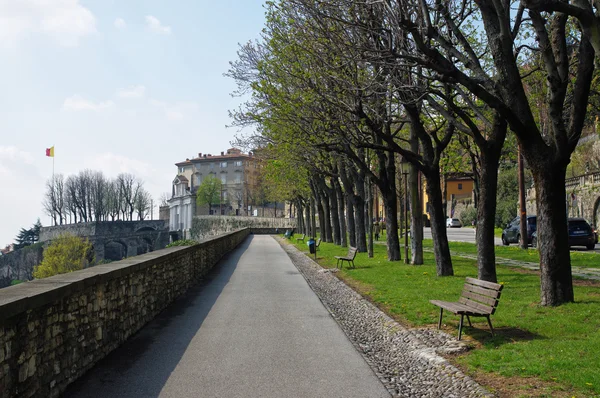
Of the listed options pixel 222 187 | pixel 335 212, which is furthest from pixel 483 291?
pixel 222 187

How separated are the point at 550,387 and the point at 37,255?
104 metres

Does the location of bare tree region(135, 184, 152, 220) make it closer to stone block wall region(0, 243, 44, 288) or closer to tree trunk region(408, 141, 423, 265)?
stone block wall region(0, 243, 44, 288)

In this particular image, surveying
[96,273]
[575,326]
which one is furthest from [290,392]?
[575,326]

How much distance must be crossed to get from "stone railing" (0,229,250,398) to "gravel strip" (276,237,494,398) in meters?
3.52

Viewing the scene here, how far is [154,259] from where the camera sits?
11625mm

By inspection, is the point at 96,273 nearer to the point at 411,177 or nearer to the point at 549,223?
the point at 549,223

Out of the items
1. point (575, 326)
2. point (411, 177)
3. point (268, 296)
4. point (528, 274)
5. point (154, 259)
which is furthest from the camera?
point (411, 177)

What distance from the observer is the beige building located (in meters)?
133

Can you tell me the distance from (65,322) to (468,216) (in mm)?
72299

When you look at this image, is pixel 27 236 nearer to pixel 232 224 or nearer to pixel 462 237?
pixel 232 224

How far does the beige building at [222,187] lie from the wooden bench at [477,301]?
11171 centimetres

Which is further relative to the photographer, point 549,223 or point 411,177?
point 411,177

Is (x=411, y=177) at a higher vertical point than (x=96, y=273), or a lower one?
higher

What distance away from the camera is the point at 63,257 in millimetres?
74438
